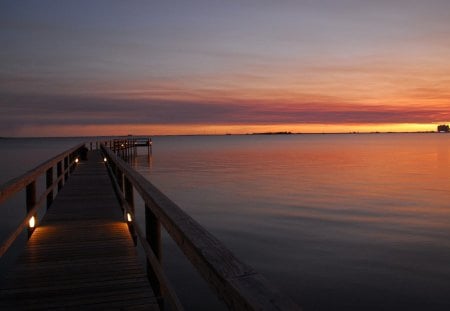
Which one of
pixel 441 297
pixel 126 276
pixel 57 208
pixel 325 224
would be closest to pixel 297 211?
pixel 325 224

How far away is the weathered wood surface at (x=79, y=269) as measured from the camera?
11.1 feet

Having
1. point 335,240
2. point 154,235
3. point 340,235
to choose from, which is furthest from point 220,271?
point 340,235

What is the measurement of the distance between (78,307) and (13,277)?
125 cm

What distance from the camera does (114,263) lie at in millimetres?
4426

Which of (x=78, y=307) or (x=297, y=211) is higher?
(x=78, y=307)

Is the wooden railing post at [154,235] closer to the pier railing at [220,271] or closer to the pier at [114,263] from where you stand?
the pier at [114,263]

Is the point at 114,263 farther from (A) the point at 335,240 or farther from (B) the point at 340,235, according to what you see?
(B) the point at 340,235

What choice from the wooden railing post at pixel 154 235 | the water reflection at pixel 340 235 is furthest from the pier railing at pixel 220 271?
the water reflection at pixel 340 235

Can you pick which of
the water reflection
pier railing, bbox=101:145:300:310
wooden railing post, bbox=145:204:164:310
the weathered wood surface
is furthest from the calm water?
pier railing, bbox=101:145:300:310

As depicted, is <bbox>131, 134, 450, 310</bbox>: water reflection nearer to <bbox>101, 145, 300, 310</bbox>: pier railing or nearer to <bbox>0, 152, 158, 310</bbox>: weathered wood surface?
<bbox>0, 152, 158, 310</bbox>: weathered wood surface

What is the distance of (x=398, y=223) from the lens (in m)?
13.8

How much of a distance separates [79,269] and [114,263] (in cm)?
38

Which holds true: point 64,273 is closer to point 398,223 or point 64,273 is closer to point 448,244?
point 448,244

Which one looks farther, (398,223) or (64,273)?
(398,223)
